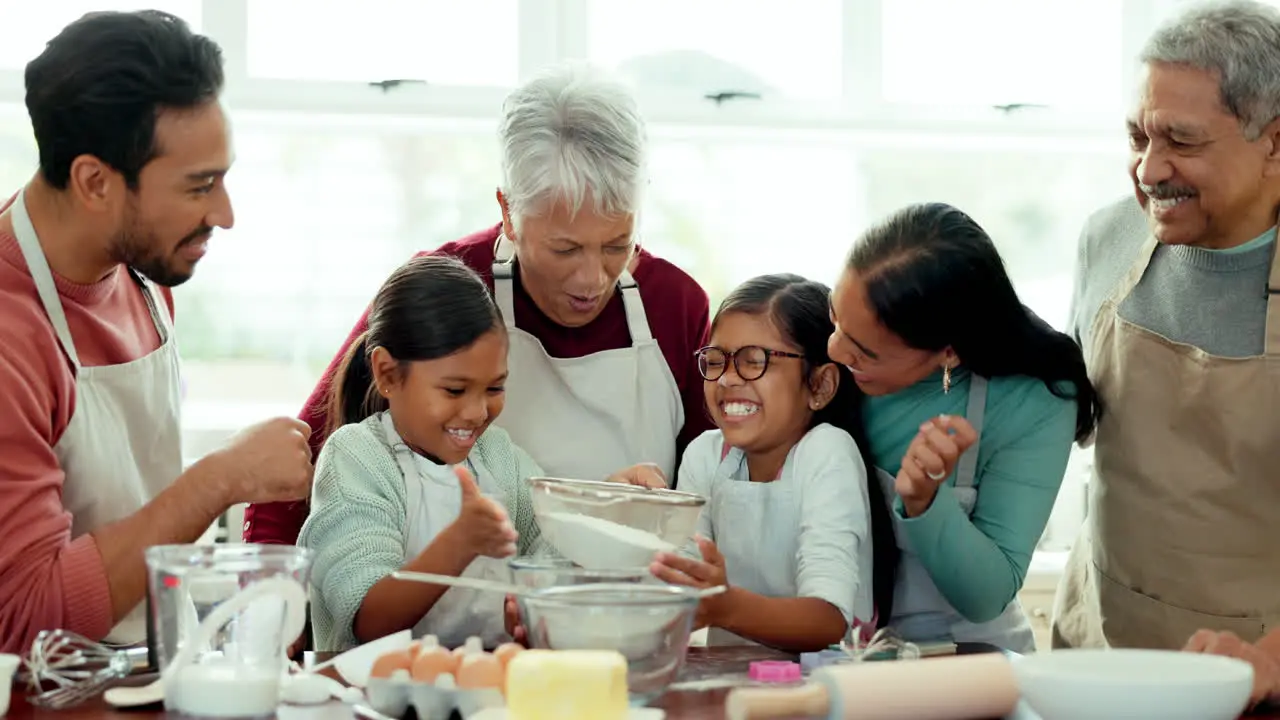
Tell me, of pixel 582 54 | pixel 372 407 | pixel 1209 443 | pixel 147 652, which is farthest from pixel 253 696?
pixel 582 54

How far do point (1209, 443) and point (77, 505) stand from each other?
1.62 meters

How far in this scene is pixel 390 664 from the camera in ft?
4.66

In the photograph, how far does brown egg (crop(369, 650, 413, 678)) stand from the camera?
142 cm

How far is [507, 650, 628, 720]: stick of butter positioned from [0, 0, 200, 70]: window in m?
2.62

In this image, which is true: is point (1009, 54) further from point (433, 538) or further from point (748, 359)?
point (433, 538)

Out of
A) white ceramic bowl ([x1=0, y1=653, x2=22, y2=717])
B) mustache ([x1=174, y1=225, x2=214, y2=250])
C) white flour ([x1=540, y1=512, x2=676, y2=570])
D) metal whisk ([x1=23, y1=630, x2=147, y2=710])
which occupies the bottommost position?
metal whisk ([x1=23, y1=630, x2=147, y2=710])

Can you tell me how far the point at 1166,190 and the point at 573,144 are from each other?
87cm

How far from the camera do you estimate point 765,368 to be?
2082mm

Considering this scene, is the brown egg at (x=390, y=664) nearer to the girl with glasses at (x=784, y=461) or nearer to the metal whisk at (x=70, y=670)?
the metal whisk at (x=70, y=670)

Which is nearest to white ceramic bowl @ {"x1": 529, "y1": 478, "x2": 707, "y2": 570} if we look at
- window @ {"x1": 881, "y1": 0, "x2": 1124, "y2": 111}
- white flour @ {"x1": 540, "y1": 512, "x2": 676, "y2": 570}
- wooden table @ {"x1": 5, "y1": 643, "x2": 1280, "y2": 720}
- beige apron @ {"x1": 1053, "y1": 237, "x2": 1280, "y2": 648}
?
white flour @ {"x1": 540, "y1": 512, "x2": 676, "y2": 570}

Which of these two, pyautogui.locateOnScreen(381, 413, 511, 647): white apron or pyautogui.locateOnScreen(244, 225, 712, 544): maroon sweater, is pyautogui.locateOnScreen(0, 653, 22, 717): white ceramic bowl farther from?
pyautogui.locateOnScreen(244, 225, 712, 544): maroon sweater

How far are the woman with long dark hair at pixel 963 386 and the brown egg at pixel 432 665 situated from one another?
768mm

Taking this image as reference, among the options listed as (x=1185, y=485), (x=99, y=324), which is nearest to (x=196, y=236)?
(x=99, y=324)

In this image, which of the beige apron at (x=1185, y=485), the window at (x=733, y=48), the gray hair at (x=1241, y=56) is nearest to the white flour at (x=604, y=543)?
the beige apron at (x=1185, y=485)
